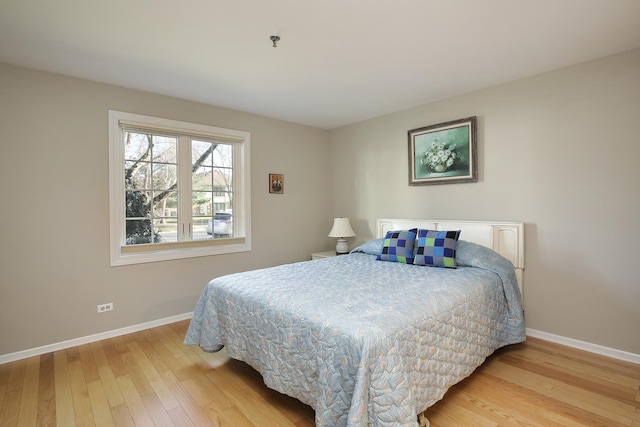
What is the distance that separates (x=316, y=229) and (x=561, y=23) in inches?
136

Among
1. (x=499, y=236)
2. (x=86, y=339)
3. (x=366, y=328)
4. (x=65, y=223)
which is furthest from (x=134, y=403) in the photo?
(x=499, y=236)

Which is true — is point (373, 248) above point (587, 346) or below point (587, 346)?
above

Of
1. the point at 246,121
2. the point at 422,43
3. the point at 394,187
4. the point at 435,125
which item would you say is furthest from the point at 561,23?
the point at 246,121

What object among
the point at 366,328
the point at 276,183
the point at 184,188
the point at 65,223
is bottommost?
the point at 366,328

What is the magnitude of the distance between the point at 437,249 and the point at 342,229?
62.8 inches

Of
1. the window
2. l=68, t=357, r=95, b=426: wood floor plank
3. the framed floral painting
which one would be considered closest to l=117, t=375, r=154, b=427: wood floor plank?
l=68, t=357, r=95, b=426: wood floor plank

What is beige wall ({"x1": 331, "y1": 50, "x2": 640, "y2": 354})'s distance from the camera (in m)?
2.46

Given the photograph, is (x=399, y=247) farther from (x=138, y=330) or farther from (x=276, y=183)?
(x=138, y=330)

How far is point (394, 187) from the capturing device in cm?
399

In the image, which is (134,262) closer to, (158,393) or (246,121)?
(158,393)

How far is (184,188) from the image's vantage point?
11.4ft

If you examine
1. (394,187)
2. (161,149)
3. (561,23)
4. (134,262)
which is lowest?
(134,262)

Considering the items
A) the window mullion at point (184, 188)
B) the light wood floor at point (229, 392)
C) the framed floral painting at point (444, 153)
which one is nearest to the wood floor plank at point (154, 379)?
the light wood floor at point (229, 392)

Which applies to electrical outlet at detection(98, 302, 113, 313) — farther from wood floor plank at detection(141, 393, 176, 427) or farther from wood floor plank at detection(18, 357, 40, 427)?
wood floor plank at detection(141, 393, 176, 427)
